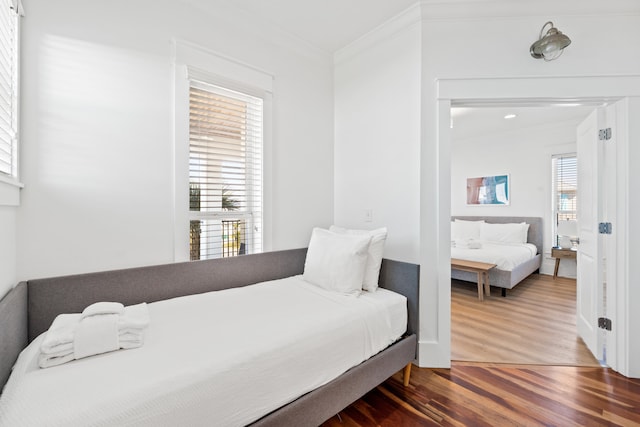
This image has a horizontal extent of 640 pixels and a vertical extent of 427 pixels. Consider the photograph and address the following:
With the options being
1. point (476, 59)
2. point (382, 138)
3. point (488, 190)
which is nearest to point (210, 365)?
point (382, 138)

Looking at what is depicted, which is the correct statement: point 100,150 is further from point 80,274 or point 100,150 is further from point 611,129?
point 611,129

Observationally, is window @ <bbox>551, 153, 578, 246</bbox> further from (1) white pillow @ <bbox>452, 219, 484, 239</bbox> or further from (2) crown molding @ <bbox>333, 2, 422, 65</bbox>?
(2) crown molding @ <bbox>333, 2, 422, 65</bbox>

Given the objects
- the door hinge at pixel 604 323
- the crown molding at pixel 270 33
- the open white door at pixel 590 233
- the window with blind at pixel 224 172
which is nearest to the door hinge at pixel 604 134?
the open white door at pixel 590 233

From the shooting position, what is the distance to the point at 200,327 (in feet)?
4.49

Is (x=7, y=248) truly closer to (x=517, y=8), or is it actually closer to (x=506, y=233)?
(x=517, y=8)

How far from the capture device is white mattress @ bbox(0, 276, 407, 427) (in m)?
0.87

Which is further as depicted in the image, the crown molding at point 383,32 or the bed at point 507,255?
the bed at point 507,255

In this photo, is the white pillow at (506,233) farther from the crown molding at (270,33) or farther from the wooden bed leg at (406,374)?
the crown molding at (270,33)

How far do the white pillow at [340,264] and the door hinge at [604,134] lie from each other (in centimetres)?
200

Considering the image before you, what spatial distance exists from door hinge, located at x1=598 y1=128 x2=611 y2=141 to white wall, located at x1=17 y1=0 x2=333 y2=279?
292 centimetres

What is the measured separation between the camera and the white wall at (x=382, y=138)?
7.25 ft

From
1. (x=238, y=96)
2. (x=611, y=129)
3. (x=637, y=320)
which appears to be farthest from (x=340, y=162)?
(x=637, y=320)

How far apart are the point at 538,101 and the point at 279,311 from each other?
2.41 meters

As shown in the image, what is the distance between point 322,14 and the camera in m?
2.21
